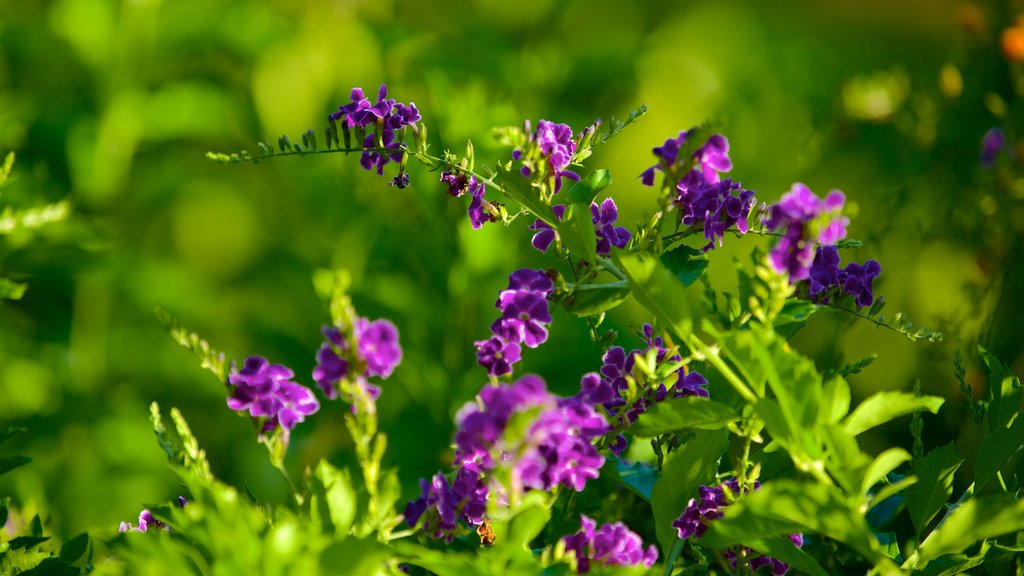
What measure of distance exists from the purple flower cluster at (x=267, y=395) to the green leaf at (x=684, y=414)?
0.75ft

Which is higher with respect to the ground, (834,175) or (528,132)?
(834,175)

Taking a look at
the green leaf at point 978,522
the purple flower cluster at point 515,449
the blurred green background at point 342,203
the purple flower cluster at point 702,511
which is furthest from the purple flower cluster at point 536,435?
the blurred green background at point 342,203

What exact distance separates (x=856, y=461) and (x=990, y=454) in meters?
0.20

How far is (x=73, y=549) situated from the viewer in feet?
2.58

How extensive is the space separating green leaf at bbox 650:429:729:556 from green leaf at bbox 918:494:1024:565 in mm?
148

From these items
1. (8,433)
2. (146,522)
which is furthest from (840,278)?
(8,433)

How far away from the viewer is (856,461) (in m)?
0.62

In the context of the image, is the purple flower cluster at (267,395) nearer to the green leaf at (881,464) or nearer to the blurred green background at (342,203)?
the green leaf at (881,464)

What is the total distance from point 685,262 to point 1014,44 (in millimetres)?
1225

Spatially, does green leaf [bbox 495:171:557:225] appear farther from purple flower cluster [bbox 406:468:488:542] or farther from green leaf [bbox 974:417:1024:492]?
green leaf [bbox 974:417:1024:492]

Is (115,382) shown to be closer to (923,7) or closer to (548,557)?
(548,557)

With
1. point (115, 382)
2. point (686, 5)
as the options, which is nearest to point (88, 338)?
point (115, 382)

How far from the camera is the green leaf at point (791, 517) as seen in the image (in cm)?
59

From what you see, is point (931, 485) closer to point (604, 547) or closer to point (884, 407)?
point (884, 407)
